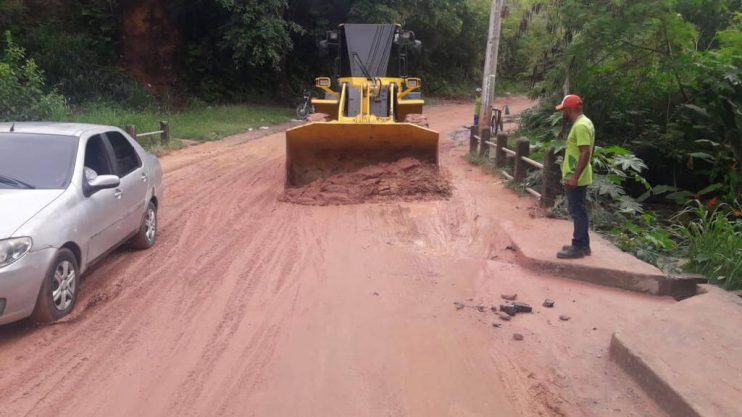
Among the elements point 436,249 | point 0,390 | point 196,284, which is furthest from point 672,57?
point 0,390

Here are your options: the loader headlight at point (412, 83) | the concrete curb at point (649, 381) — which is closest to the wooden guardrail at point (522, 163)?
the loader headlight at point (412, 83)

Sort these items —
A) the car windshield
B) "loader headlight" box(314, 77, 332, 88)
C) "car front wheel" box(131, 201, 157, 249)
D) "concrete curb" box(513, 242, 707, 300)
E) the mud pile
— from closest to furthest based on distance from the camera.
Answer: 1. the car windshield
2. "concrete curb" box(513, 242, 707, 300)
3. "car front wheel" box(131, 201, 157, 249)
4. the mud pile
5. "loader headlight" box(314, 77, 332, 88)

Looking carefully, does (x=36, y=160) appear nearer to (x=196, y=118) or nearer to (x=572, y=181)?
(x=572, y=181)

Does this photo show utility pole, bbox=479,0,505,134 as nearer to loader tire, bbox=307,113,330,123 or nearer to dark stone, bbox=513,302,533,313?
loader tire, bbox=307,113,330,123

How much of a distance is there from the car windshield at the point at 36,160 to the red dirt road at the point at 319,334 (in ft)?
3.60

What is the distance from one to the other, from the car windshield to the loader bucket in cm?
449

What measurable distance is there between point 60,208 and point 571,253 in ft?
17.0

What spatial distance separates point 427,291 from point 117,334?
286cm

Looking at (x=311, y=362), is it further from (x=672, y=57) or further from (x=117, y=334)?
(x=672, y=57)

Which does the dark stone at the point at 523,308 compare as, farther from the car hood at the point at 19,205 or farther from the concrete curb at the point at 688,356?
the car hood at the point at 19,205

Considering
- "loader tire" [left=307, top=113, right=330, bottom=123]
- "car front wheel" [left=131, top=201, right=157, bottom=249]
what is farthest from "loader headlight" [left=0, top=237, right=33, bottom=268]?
"loader tire" [left=307, top=113, right=330, bottom=123]

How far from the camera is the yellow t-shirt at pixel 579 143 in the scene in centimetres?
709

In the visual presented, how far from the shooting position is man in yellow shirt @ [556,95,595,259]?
280 inches

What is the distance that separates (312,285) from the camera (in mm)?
6391
